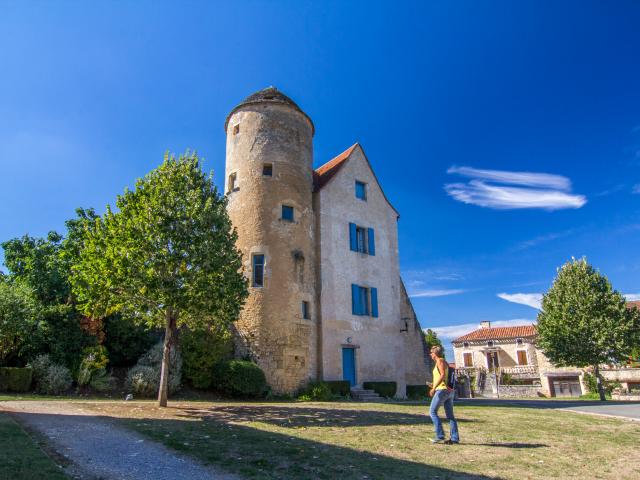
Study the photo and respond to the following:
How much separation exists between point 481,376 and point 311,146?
1040 inches

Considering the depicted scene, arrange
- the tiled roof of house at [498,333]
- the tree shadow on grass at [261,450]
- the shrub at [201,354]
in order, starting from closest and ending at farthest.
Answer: the tree shadow on grass at [261,450] < the shrub at [201,354] < the tiled roof of house at [498,333]

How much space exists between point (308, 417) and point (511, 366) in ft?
126

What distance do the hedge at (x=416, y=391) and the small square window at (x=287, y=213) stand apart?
1113cm

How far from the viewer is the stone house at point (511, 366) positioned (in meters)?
37.0

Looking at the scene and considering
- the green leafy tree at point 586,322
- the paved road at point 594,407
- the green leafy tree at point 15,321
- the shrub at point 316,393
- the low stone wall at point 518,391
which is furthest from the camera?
the low stone wall at point 518,391

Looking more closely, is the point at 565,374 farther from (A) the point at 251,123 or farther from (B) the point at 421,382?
(A) the point at 251,123

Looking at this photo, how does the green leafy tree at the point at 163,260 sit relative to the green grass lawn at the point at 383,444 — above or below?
above

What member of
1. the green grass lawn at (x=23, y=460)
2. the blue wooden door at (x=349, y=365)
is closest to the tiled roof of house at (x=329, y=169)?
the blue wooden door at (x=349, y=365)

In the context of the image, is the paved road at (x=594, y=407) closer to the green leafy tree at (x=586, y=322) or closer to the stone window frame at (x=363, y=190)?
the green leafy tree at (x=586, y=322)

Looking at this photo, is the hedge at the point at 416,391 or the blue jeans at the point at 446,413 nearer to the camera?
the blue jeans at the point at 446,413

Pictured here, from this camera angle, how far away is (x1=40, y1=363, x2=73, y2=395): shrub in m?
15.6

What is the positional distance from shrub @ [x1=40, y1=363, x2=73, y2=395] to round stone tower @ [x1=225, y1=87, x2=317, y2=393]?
21.8ft

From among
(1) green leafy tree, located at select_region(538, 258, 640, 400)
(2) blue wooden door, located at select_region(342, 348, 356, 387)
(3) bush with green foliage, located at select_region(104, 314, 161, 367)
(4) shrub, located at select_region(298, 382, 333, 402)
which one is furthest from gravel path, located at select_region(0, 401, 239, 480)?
(1) green leafy tree, located at select_region(538, 258, 640, 400)

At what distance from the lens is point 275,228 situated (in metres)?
20.8
